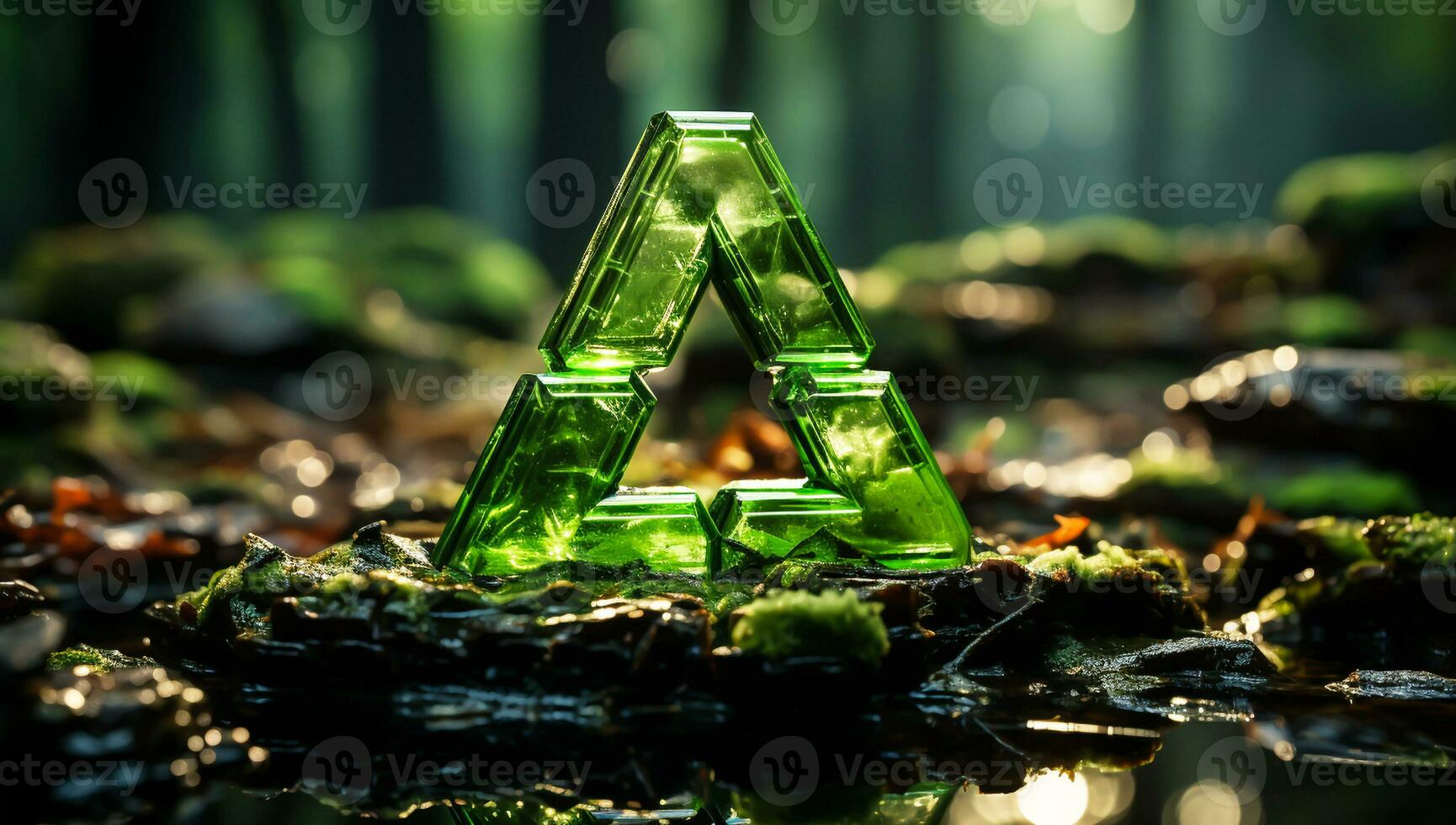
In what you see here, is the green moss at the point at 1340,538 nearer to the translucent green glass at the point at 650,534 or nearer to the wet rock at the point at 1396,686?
the wet rock at the point at 1396,686

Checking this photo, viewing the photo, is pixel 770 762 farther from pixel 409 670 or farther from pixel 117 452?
pixel 117 452

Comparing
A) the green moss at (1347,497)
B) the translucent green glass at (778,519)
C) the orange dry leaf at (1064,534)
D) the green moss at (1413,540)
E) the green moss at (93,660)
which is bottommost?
the green moss at (93,660)

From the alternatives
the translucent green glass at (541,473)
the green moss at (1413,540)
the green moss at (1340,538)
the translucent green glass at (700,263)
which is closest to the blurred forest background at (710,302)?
the green moss at (1340,538)

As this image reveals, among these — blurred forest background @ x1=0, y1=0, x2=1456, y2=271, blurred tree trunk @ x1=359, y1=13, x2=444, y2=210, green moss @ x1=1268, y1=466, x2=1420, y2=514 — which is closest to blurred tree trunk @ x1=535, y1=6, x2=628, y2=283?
blurred forest background @ x1=0, y1=0, x2=1456, y2=271

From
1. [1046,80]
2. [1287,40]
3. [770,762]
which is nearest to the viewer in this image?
[770,762]

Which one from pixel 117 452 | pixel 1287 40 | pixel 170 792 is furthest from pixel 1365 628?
pixel 1287 40
